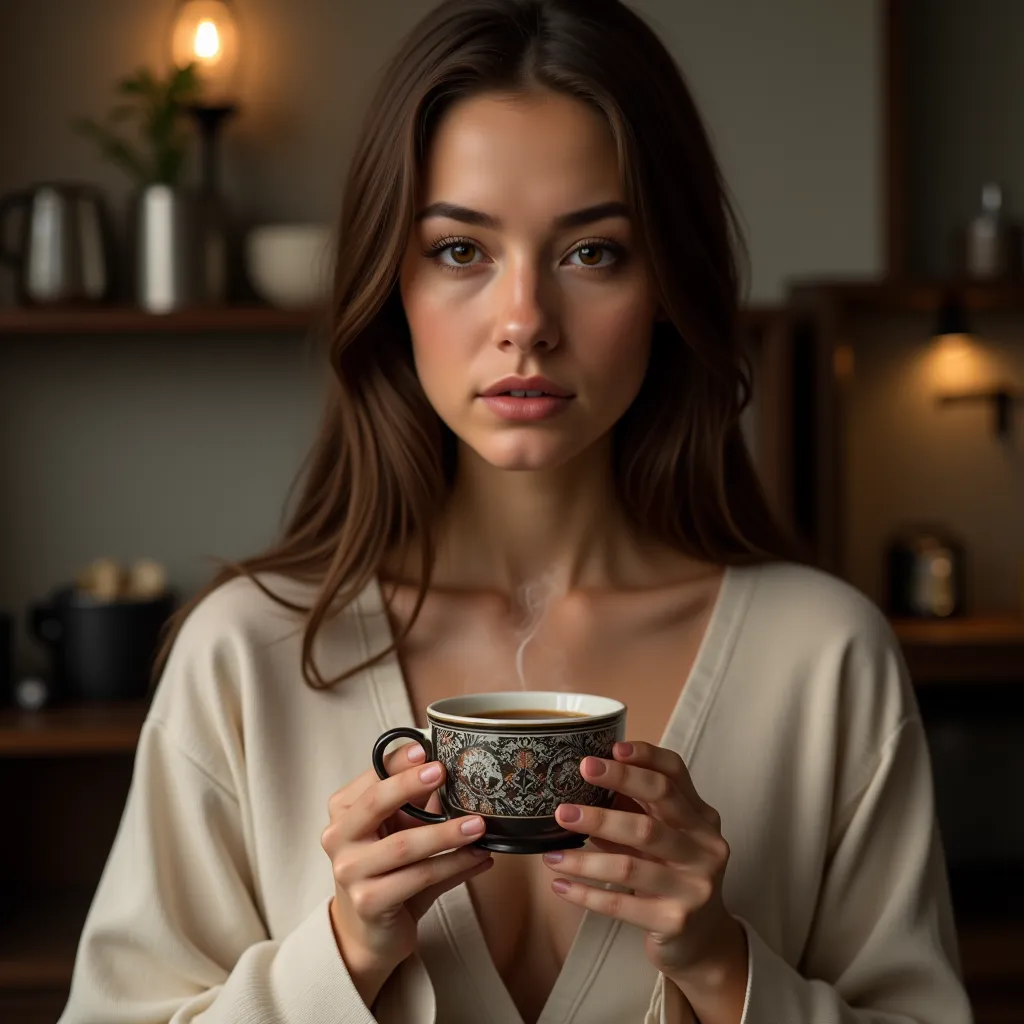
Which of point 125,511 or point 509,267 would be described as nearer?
point 509,267

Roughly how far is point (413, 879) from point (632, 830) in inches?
6.2

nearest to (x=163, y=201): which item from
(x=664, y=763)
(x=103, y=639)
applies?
(x=103, y=639)

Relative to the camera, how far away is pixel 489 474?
1377 mm

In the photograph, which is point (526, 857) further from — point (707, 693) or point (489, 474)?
point (489, 474)

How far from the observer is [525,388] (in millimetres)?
1155

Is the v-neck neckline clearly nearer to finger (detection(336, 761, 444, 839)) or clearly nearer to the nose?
finger (detection(336, 761, 444, 839))

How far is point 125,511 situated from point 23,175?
2.29 feet

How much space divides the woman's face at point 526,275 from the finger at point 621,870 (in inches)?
15.1

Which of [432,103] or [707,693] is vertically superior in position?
[432,103]

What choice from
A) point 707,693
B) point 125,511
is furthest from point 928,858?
point 125,511

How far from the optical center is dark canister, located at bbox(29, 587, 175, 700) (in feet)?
7.93

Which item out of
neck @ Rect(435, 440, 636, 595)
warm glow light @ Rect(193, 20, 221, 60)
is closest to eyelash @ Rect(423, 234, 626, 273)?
neck @ Rect(435, 440, 636, 595)

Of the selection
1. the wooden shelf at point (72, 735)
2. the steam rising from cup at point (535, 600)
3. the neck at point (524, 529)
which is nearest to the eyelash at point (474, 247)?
the neck at point (524, 529)

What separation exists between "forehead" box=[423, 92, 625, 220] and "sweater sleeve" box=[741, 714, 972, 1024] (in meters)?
0.60
